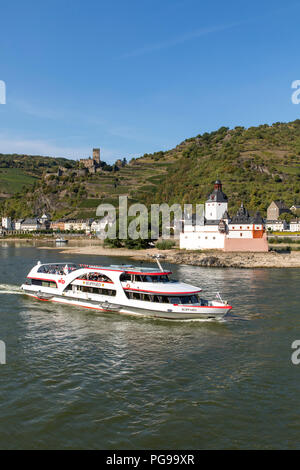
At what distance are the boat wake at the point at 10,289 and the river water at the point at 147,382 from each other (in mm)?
7366

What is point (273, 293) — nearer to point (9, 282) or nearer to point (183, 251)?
point (9, 282)

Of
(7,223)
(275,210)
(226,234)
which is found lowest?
(226,234)

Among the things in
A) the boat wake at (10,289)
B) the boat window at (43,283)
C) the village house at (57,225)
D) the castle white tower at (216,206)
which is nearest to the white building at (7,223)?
the village house at (57,225)

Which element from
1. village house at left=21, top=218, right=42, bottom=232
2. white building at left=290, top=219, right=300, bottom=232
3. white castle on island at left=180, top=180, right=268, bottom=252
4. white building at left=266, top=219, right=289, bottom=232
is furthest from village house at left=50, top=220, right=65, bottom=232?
white castle on island at left=180, top=180, right=268, bottom=252

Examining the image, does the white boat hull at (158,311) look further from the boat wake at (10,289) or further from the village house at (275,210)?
the village house at (275,210)

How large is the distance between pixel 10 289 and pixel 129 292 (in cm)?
1484

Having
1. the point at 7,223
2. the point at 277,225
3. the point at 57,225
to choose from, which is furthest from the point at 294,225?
the point at 7,223

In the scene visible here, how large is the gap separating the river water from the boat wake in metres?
7.37

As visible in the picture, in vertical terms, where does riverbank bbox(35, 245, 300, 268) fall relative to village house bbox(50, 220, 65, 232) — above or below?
below

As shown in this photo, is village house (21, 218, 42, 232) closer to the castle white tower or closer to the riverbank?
the riverbank

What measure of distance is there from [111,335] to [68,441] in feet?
37.0

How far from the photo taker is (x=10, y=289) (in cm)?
3834

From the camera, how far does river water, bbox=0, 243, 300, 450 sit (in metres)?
13.9

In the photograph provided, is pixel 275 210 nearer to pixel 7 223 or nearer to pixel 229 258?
pixel 229 258
